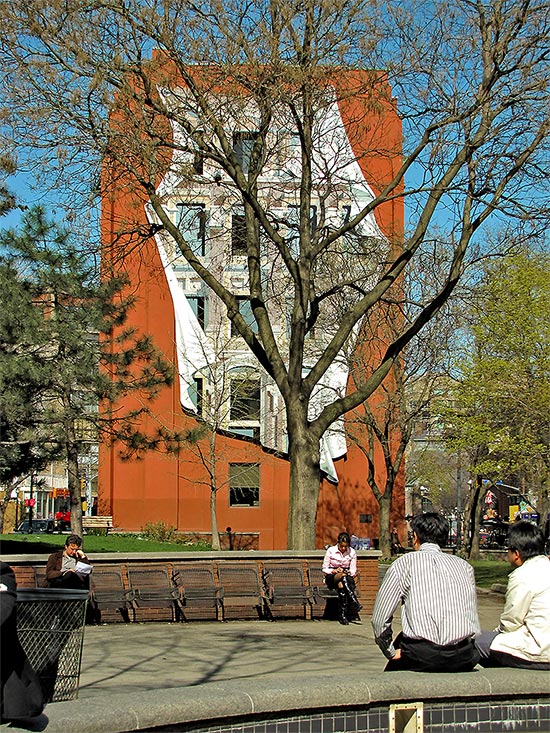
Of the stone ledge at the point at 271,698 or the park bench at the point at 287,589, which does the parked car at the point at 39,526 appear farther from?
the stone ledge at the point at 271,698

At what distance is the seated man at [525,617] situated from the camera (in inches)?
273

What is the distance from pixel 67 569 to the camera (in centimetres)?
1603

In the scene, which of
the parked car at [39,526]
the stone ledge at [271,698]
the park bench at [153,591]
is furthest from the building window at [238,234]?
the parked car at [39,526]

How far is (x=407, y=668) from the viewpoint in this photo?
263 inches

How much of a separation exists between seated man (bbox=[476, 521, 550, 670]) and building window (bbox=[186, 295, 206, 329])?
47.0m

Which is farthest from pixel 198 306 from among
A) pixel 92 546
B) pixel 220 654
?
pixel 220 654

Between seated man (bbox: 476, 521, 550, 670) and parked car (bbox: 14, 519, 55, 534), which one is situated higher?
seated man (bbox: 476, 521, 550, 670)

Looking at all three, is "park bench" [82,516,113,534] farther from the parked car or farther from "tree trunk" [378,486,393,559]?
the parked car

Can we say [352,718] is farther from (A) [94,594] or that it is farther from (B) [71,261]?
(B) [71,261]

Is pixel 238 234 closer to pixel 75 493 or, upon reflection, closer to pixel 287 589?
pixel 287 589

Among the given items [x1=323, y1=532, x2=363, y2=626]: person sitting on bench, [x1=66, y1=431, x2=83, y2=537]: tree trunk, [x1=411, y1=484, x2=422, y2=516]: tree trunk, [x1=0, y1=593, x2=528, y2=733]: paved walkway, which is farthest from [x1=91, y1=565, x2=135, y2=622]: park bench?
[x1=411, y1=484, x2=422, y2=516]: tree trunk

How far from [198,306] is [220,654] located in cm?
4113

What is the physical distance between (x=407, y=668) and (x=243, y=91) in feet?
38.5

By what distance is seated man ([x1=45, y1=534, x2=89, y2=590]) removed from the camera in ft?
51.9
